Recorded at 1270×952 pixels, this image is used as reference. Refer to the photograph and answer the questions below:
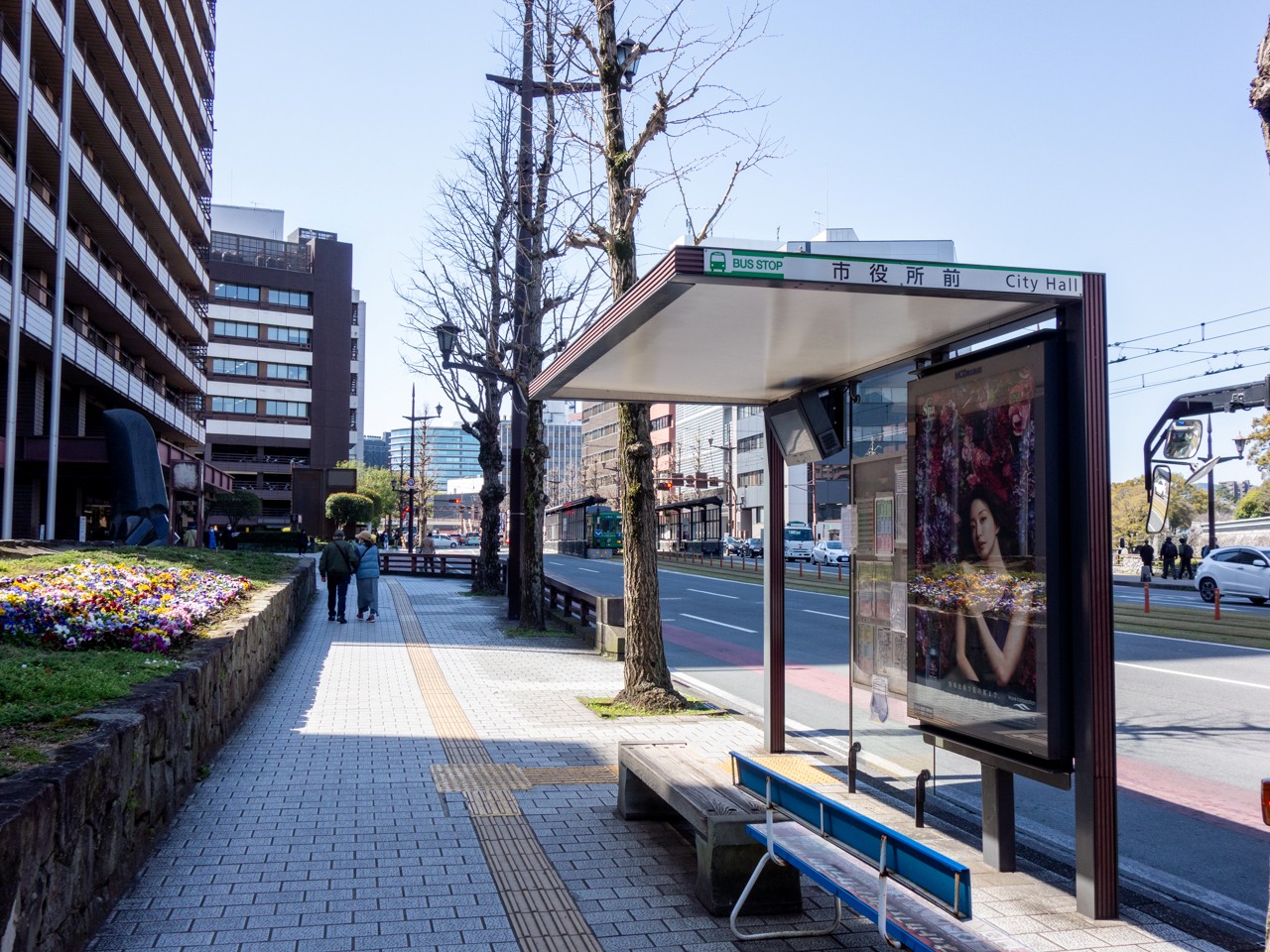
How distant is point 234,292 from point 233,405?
9.03 m

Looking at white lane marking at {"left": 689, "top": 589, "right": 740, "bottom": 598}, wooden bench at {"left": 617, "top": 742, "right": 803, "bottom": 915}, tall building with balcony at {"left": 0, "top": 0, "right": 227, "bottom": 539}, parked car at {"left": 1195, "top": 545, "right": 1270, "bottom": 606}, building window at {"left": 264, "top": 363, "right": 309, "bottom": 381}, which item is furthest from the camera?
building window at {"left": 264, "top": 363, "right": 309, "bottom": 381}

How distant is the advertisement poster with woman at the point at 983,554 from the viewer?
186 inches

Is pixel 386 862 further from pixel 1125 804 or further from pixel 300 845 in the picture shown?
pixel 1125 804

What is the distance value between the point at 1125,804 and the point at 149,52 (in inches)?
1708

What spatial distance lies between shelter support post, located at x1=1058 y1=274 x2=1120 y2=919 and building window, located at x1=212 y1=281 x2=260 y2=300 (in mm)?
84737

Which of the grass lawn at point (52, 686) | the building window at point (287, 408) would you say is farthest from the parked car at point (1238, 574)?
the building window at point (287, 408)

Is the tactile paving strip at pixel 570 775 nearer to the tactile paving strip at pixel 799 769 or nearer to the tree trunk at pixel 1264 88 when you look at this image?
the tactile paving strip at pixel 799 769

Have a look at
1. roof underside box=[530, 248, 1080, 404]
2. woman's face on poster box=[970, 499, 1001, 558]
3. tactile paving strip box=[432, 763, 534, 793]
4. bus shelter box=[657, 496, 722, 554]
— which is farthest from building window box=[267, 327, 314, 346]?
woman's face on poster box=[970, 499, 1001, 558]

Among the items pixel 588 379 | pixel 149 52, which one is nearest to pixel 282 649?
pixel 588 379

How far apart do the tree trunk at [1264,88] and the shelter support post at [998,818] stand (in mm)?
3242

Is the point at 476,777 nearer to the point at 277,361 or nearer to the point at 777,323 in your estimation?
the point at 777,323

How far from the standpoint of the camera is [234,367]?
271 ft

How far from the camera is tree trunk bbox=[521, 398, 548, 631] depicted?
16906 millimetres

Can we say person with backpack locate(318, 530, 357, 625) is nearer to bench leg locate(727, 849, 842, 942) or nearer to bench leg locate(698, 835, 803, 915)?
bench leg locate(698, 835, 803, 915)
